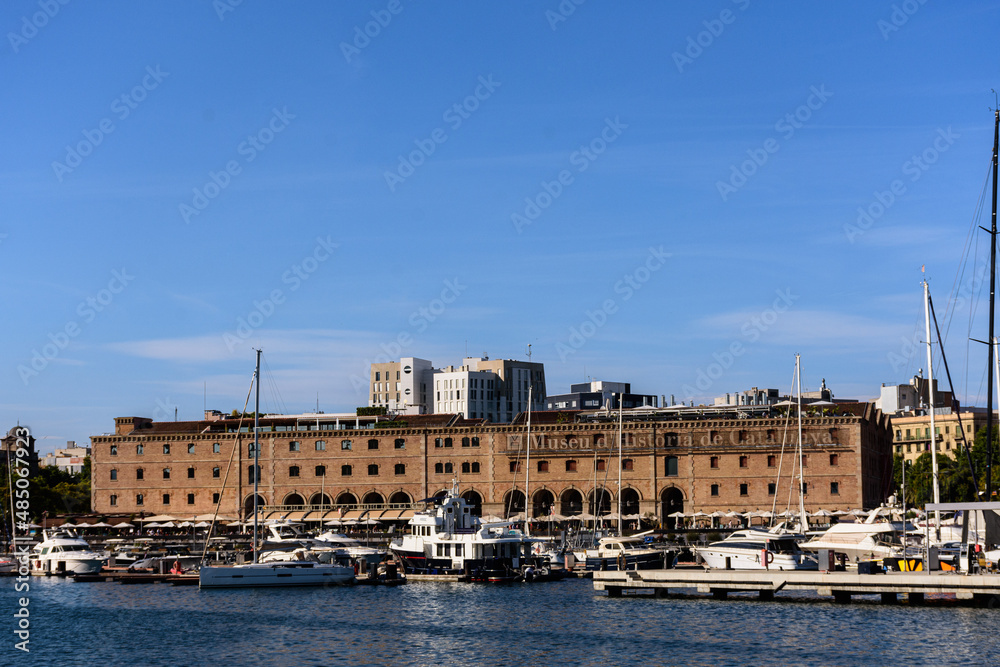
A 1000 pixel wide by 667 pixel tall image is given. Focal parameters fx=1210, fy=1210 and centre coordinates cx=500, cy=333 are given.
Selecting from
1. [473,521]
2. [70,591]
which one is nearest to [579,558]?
[473,521]

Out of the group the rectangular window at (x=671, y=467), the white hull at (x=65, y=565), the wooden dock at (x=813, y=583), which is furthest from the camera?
the rectangular window at (x=671, y=467)

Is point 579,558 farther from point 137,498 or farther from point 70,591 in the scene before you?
point 137,498

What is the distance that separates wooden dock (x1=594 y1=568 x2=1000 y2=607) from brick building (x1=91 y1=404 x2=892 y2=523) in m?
40.5

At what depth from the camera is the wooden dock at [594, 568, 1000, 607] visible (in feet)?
142

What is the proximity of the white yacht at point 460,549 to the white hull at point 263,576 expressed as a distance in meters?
4.96

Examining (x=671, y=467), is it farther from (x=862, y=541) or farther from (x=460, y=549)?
(x=460, y=549)

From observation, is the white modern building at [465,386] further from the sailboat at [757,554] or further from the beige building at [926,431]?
the sailboat at [757,554]

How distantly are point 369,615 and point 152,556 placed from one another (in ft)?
115

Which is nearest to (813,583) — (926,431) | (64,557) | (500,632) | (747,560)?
(747,560)

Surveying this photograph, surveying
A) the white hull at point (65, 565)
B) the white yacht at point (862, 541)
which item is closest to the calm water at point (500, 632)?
the white hull at point (65, 565)

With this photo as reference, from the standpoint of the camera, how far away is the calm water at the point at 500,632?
127 feet

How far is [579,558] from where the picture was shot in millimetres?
70625

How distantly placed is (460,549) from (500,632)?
1859 centimetres

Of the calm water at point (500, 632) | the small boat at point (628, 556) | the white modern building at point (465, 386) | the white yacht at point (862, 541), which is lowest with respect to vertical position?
the calm water at point (500, 632)
